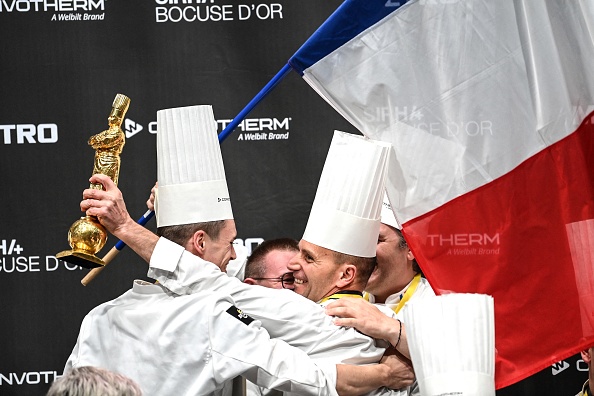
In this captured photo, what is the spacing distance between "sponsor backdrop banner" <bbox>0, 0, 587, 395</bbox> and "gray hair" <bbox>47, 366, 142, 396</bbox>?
185 centimetres

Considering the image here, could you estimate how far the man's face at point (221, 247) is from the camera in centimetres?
273

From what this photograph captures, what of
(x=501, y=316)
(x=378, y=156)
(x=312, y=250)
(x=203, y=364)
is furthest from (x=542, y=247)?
(x=203, y=364)

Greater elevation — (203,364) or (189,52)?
(189,52)

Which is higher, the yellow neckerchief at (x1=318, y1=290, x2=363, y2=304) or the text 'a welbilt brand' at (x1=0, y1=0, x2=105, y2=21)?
the text 'a welbilt brand' at (x1=0, y1=0, x2=105, y2=21)

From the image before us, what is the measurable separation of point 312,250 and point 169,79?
4.42 feet

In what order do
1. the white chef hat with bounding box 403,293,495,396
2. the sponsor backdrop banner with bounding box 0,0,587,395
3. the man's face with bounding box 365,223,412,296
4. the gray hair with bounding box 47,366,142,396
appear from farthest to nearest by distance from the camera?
the sponsor backdrop banner with bounding box 0,0,587,395
the man's face with bounding box 365,223,412,296
the white chef hat with bounding box 403,293,495,396
the gray hair with bounding box 47,366,142,396

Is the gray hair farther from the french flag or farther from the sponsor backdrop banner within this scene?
the sponsor backdrop banner

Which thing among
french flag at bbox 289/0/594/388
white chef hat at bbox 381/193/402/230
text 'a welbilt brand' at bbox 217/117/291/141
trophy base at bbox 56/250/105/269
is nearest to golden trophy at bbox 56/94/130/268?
trophy base at bbox 56/250/105/269

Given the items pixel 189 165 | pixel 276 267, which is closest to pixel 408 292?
pixel 276 267

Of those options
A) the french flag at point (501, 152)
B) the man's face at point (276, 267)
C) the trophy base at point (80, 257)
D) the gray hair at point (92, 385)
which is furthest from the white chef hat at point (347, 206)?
the gray hair at point (92, 385)

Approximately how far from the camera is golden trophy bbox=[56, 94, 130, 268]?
2.48m

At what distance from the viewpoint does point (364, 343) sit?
2625 mm

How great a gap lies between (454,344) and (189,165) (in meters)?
0.98

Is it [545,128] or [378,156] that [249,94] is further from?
[545,128]
